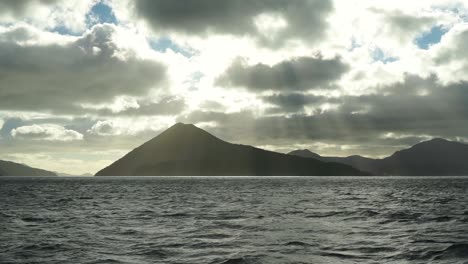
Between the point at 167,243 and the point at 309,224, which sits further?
the point at 309,224

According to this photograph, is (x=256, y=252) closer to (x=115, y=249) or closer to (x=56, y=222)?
(x=115, y=249)

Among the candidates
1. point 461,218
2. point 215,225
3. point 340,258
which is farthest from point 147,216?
point 461,218

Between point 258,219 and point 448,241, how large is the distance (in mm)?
16219

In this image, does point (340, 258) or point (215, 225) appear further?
point (215, 225)

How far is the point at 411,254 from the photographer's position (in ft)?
72.6

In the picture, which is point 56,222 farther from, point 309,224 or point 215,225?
point 309,224

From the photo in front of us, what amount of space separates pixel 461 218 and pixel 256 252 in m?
25.1

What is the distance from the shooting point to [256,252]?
2284 centimetres

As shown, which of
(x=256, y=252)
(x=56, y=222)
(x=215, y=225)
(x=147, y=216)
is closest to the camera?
(x=256, y=252)

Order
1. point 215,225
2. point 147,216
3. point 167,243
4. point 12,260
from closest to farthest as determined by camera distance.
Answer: point 12,260 < point 167,243 < point 215,225 < point 147,216

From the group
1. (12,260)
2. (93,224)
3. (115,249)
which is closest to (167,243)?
(115,249)

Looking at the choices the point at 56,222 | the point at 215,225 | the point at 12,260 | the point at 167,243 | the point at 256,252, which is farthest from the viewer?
the point at 56,222

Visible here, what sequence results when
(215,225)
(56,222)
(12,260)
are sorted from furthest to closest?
(56,222) < (215,225) < (12,260)

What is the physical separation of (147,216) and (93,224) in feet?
23.4
